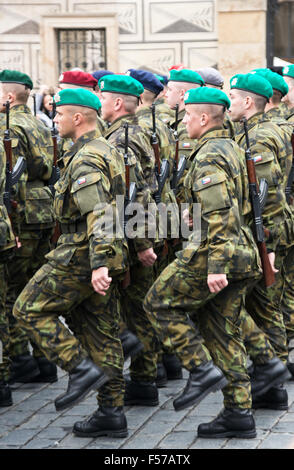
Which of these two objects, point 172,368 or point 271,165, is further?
point 172,368

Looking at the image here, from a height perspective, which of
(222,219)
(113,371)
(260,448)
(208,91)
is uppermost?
(208,91)

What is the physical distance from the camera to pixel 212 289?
520 cm

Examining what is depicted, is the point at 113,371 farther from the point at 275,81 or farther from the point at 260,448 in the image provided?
the point at 275,81

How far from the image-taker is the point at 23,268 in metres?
6.72

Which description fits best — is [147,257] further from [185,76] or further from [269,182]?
[185,76]

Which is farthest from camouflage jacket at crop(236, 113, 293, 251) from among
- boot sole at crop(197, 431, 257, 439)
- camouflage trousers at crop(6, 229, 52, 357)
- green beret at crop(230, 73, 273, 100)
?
camouflage trousers at crop(6, 229, 52, 357)

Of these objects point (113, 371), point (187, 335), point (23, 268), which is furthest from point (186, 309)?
point (23, 268)

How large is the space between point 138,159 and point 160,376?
1.50 metres

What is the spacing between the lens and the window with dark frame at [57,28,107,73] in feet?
48.1

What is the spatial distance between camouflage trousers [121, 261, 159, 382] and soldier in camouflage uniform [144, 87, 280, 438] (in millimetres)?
723

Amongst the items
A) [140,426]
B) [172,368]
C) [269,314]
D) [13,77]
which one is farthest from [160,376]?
[13,77]

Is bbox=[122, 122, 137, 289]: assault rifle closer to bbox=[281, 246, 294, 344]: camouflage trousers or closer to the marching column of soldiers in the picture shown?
the marching column of soldiers

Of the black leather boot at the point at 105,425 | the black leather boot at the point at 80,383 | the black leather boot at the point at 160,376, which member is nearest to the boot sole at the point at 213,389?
the black leather boot at the point at 105,425

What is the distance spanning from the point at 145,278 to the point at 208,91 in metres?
1.34
